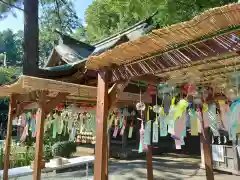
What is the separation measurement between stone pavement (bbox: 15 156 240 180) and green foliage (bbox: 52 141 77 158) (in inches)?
74.6

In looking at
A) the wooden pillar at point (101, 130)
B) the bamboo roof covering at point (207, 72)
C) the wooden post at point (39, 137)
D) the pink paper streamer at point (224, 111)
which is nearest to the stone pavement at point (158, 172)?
the wooden post at point (39, 137)

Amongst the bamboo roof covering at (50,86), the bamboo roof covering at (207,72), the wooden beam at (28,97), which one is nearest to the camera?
the bamboo roof covering at (207,72)

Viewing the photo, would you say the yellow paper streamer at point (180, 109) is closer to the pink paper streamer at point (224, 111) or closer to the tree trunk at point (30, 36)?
the pink paper streamer at point (224, 111)

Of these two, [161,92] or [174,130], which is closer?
[174,130]

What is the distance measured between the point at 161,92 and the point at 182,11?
A: 6.40 metres

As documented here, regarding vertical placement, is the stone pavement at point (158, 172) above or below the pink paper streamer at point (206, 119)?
below

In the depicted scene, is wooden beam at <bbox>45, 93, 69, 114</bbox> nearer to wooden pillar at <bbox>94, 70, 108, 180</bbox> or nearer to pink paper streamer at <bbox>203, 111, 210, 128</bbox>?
wooden pillar at <bbox>94, 70, 108, 180</bbox>

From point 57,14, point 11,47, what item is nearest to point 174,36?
point 57,14

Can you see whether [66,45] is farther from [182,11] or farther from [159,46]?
[159,46]

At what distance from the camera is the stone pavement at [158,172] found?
711 cm

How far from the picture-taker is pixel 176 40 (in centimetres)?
188

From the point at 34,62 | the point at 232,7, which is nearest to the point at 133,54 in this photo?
the point at 232,7

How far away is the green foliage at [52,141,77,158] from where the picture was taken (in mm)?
9539

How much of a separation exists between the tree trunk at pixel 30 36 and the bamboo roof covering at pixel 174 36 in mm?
5815
